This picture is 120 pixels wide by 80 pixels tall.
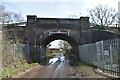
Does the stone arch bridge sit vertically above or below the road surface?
above

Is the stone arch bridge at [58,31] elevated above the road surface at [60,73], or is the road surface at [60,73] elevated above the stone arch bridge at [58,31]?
the stone arch bridge at [58,31]

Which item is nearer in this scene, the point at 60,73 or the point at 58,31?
the point at 60,73

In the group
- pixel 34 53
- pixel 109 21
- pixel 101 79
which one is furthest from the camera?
pixel 109 21

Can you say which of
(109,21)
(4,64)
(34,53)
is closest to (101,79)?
(4,64)

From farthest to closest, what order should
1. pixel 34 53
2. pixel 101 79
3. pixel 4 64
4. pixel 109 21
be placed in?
1. pixel 109 21
2. pixel 34 53
3. pixel 4 64
4. pixel 101 79

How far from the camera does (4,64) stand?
13.5 m

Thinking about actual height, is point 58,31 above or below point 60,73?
above

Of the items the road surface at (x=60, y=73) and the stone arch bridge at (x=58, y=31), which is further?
the stone arch bridge at (x=58, y=31)

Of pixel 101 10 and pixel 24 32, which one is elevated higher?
pixel 101 10

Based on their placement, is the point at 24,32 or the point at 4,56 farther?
the point at 24,32

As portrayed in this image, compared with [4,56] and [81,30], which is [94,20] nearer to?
[81,30]

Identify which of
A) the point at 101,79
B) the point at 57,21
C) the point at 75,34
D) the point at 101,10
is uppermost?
the point at 101,10

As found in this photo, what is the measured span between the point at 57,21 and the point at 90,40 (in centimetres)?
579

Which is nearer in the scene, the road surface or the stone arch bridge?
the road surface
